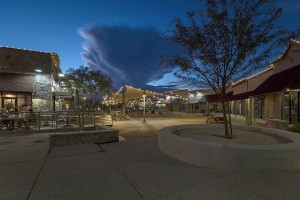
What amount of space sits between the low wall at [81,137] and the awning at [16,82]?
11.2 metres

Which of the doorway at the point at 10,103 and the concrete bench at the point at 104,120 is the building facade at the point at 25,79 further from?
the concrete bench at the point at 104,120

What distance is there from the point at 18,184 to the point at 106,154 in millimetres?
2607

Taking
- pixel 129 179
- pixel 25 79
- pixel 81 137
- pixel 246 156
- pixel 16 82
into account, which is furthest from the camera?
pixel 25 79

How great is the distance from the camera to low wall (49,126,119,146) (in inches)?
297

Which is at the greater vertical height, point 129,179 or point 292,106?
Answer: point 292,106

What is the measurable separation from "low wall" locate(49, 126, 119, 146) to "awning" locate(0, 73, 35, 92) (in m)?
11.2

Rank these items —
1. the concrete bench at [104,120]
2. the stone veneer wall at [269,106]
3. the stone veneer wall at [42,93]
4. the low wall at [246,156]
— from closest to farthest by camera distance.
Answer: the low wall at [246,156], the concrete bench at [104,120], the stone veneer wall at [42,93], the stone veneer wall at [269,106]

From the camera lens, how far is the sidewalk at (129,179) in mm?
3643

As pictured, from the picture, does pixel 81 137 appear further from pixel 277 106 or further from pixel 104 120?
pixel 277 106

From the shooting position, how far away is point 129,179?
171 inches

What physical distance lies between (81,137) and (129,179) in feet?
13.7

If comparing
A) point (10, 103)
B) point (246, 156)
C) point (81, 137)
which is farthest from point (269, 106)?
point (10, 103)

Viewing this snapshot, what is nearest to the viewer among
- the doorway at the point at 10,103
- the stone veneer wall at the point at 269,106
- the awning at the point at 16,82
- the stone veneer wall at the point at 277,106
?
the awning at the point at 16,82

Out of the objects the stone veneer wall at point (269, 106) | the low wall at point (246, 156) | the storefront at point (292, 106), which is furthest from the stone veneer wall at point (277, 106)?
the low wall at point (246, 156)
